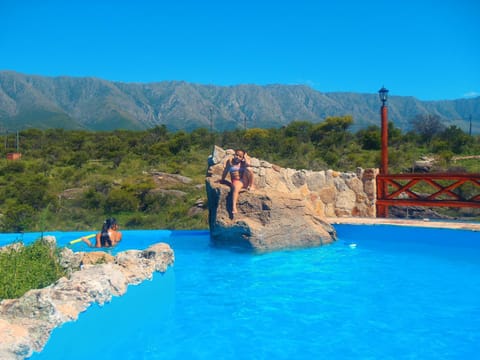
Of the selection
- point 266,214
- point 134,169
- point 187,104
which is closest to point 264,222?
point 266,214

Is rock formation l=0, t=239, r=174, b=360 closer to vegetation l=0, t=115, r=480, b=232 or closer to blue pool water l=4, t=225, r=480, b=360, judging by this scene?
blue pool water l=4, t=225, r=480, b=360

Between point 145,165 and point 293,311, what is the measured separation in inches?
612

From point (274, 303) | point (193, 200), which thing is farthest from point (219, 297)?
point (193, 200)

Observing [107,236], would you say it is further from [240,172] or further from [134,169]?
[134,169]

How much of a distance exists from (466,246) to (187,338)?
6.46 m

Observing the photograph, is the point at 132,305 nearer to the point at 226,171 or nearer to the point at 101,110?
the point at 226,171

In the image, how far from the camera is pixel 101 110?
114 metres

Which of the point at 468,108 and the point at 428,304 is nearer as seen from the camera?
the point at 428,304

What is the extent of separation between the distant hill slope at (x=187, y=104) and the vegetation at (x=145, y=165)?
77.6 meters

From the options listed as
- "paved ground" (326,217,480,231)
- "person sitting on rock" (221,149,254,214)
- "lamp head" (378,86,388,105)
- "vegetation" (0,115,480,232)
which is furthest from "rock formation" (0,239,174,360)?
"lamp head" (378,86,388,105)

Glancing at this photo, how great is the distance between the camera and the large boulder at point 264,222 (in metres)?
8.52

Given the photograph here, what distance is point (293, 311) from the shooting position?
208 inches

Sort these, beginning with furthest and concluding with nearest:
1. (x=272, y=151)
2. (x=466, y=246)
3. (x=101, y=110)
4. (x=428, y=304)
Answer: (x=101, y=110) < (x=272, y=151) < (x=466, y=246) < (x=428, y=304)

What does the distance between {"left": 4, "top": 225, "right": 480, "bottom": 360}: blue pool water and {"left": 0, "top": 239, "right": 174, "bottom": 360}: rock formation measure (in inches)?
4.3
